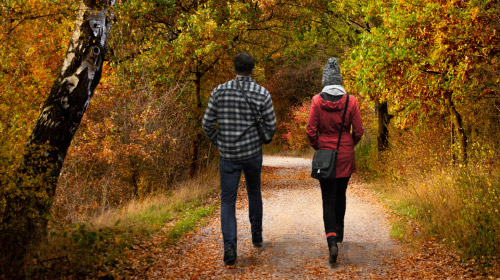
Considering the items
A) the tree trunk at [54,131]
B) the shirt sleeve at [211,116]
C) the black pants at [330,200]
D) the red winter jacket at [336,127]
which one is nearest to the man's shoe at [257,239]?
the black pants at [330,200]

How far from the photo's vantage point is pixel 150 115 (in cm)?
941

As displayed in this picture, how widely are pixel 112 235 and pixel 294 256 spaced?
2.24 metres

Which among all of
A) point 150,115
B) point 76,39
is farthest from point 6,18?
point 150,115

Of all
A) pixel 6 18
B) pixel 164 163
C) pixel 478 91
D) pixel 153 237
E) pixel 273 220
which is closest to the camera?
pixel 6 18

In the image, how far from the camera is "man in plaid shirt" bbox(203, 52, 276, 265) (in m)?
4.89

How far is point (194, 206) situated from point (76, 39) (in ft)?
15.0

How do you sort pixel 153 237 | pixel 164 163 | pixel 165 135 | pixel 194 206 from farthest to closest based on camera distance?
1. pixel 164 163
2. pixel 165 135
3. pixel 194 206
4. pixel 153 237

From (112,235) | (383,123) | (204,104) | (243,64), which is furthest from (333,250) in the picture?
(383,123)

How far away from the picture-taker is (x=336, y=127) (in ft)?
16.8

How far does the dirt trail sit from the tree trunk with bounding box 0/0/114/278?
3.99 ft

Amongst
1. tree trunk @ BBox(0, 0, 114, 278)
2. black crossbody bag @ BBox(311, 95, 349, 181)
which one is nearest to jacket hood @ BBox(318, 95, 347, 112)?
black crossbody bag @ BBox(311, 95, 349, 181)

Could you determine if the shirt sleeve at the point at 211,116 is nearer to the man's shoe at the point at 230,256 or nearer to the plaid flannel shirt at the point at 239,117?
the plaid flannel shirt at the point at 239,117

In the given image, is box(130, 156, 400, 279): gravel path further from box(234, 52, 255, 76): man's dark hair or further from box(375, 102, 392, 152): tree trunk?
box(375, 102, 392, 152): tree trunk

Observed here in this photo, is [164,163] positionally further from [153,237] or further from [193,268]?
[193,268]
